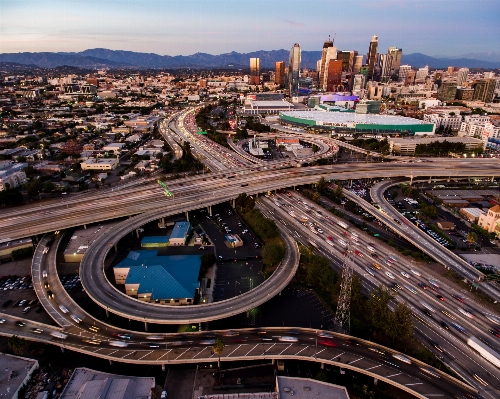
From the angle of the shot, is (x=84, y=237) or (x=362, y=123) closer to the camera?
(x=84, y=237)

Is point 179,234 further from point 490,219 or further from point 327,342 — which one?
point 490,219

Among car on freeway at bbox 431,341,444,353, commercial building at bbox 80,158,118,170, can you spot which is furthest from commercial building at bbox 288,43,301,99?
car on freeway at bbox 431,341,444,353

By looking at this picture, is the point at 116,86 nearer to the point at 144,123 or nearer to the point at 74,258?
the point at 144,123

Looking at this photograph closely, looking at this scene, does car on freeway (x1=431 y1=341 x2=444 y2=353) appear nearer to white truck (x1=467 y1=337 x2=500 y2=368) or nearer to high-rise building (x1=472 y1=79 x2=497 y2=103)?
white truck (x1=467 y1=337 x2=500 y2=368)

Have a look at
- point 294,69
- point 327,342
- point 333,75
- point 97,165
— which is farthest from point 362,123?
point 333,75

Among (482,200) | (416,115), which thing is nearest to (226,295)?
(482,200)
